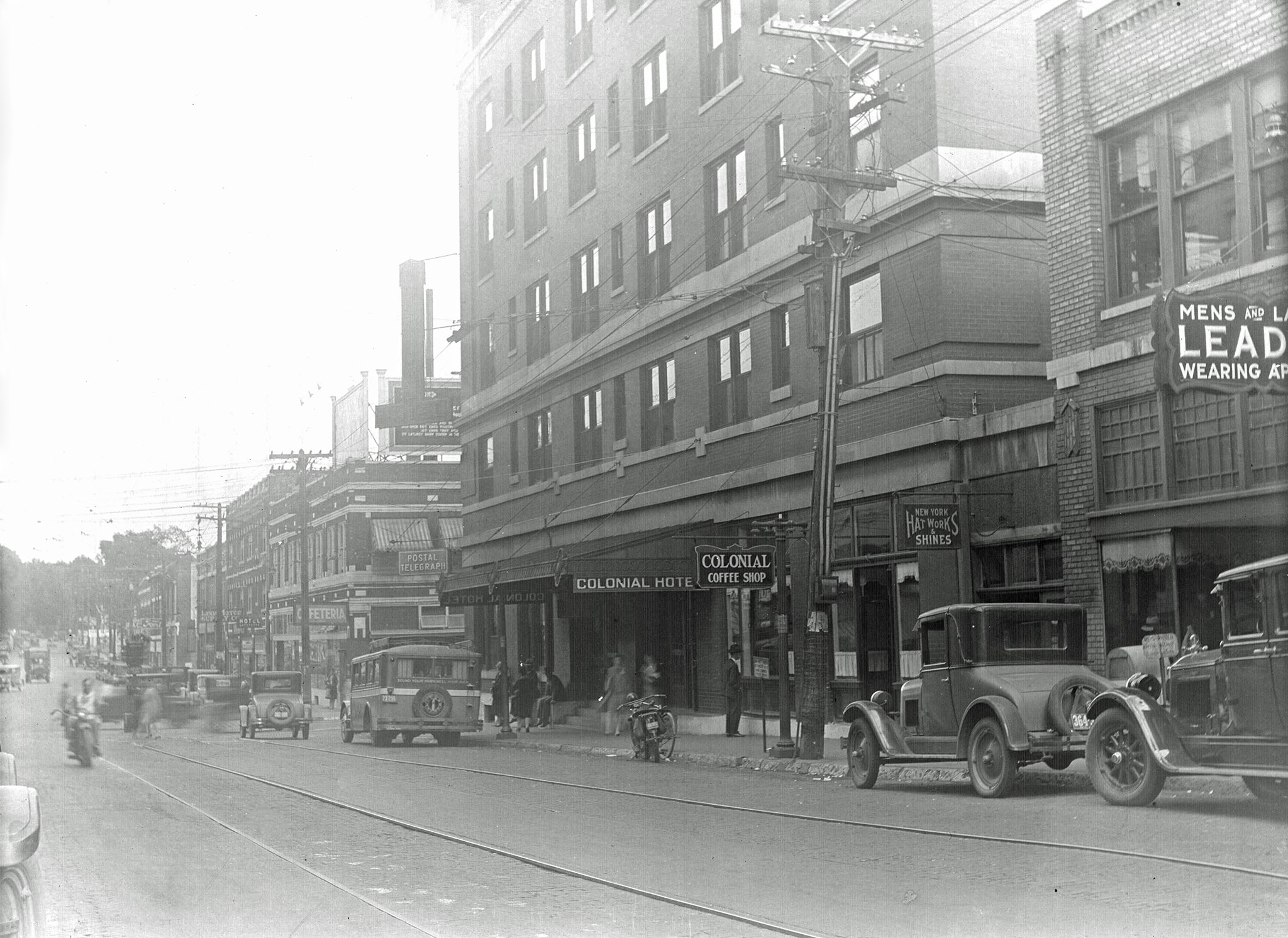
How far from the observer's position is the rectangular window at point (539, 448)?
38844 millimetres

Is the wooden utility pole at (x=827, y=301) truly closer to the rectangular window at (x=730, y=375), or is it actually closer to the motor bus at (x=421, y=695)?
the rectangular window at (x=730, y=375)

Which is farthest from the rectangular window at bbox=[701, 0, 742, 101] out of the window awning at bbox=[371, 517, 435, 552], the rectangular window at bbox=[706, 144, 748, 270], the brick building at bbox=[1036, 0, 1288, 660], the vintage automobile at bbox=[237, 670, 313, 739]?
the window awning at bbox=[371, 517, 435, 552]

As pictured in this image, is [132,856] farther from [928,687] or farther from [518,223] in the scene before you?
[518,223]

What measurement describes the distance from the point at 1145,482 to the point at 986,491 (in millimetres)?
3317

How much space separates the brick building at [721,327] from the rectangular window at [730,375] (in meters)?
0.06

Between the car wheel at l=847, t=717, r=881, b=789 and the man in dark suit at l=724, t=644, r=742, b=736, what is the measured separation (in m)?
9.60

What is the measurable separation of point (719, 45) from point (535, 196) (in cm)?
1172

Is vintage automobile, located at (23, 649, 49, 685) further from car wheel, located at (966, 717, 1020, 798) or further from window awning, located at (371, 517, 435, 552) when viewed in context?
window awning, located at (371, 517, 435, 552)

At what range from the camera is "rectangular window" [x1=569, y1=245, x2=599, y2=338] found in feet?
116

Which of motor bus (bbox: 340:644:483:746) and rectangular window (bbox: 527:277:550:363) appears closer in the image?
motor bus (bbox: 340:644:483:746)

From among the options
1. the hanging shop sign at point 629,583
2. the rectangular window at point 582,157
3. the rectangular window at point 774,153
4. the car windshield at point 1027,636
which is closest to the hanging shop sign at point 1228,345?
the car windshield at point 1027,636

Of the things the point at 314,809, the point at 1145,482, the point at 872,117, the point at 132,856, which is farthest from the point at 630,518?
the point at 132,856

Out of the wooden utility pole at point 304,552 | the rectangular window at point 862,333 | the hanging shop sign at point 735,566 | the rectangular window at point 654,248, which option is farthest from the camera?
the wooden utility pole at point 304,552

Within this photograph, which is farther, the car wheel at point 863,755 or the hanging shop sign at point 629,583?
the hanging shop sign at point 629,583
